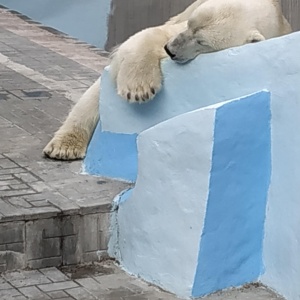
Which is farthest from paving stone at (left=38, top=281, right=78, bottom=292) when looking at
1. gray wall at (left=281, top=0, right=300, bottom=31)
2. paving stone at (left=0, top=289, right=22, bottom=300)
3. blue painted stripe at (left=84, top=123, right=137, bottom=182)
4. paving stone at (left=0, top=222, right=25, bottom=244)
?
gray wall at (left=281, top=0, right=300, bottom=31)

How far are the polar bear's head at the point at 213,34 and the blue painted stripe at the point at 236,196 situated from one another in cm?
44

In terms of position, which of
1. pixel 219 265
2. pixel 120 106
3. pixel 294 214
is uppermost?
pixel 120 106

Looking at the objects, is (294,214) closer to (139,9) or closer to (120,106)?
Answer: (120,106)

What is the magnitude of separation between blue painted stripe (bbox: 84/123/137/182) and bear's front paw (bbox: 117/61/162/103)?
267 millimetres

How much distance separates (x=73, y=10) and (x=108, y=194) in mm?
4242

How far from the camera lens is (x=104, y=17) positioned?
8.08m

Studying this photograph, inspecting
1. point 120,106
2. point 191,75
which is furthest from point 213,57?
point 120,106

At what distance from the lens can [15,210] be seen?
3895 mm

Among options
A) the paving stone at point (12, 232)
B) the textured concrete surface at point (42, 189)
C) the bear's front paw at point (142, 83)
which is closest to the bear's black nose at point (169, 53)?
the bear's front paw at point (142, 83)

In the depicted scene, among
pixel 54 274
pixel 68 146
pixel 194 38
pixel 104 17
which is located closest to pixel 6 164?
pixel 68 146

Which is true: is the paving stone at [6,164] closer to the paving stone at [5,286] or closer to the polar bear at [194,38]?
the polar bear at [194,38]

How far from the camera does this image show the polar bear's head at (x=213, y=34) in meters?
4.04

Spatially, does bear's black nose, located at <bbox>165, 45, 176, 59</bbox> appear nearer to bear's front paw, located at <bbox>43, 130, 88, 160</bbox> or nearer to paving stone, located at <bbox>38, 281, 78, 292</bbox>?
bear's front paw, located at <bbox>43, 130, 88, 160</bbox>

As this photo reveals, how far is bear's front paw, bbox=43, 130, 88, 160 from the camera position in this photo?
462cm
